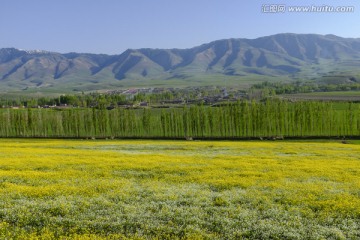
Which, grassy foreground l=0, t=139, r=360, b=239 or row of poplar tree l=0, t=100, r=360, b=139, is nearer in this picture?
grassy foreground l=0, t=139, r=360, b=239

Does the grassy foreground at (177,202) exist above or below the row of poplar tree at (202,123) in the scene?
above

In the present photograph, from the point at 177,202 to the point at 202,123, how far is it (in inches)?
5308

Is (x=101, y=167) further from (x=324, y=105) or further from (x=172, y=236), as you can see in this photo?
(x=324, y=105)

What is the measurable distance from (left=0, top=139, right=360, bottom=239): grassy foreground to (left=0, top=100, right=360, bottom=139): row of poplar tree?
356ft

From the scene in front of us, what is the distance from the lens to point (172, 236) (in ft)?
63.1

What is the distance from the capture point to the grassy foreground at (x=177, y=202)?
65.9 ft

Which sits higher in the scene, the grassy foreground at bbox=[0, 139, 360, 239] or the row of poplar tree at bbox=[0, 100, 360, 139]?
the grassy foreground at bbox=[0, 139, 360, 239]

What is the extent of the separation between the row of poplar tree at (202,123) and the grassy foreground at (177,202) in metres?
109

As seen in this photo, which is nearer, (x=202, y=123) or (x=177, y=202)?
(x=177, y=202)

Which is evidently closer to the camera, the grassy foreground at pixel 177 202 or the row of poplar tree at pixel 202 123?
the grassy foreground at pixel 177 202

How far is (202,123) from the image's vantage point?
160 m

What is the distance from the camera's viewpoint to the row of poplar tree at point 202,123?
147125mm

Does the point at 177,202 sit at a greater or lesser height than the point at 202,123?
greater

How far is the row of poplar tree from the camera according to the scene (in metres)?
147
